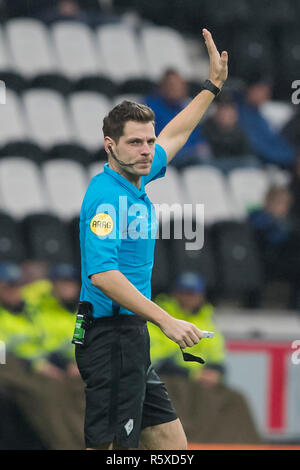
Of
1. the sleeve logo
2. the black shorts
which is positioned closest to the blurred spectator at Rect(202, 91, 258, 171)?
the black shorts

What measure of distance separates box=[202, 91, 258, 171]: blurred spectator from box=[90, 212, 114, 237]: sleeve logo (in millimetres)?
5558

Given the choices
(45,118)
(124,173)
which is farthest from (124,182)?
(45,118)

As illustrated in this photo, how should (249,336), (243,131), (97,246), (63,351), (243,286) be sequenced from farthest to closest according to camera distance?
1. (243,131)
2. (243,286)
3. (249,336)
4. (63,351)
5. (97,246)

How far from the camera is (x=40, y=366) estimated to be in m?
6.73

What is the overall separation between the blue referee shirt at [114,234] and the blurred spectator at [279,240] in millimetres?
4362

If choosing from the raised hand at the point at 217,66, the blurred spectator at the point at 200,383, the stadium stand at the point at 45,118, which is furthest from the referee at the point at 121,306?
the stadium stand at the point at 45,118

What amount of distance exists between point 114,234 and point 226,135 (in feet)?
18.7

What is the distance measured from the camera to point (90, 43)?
1005 cm

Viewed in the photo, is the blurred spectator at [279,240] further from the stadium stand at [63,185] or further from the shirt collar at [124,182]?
the shirt collar at [124,182]

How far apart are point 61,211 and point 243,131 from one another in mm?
2220

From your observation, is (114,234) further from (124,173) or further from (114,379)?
(114,379)

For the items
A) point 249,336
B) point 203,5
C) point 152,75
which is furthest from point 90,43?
point 249,336

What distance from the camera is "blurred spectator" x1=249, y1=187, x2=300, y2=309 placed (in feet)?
26.9
